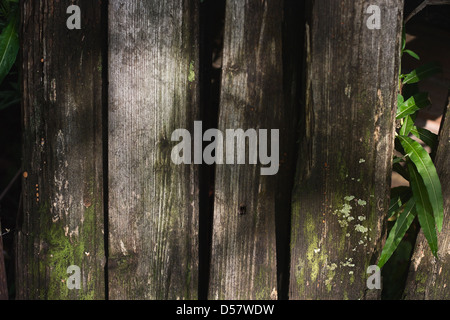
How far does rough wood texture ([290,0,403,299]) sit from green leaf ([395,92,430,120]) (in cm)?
16

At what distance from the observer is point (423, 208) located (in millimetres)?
1536

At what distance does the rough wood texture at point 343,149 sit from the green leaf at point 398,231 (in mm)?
33

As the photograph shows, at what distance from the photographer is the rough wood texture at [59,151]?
1396 mm

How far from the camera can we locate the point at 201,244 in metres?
1.64

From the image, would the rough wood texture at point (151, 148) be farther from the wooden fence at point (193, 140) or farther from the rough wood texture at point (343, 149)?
the rough wood texture at point (343, 149)

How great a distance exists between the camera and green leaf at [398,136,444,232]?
148 centimetres

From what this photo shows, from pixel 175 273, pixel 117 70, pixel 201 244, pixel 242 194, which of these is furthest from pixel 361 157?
pixel 117 70

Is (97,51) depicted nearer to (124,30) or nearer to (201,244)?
(124,30)

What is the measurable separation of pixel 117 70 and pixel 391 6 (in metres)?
1.07

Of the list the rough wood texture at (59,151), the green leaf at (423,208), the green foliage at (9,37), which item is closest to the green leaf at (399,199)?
the green leaf at (423,208)

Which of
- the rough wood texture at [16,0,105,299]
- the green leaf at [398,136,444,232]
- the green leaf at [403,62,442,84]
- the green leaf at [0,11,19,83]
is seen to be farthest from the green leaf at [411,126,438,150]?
the green leaf at [0,11,19,83]

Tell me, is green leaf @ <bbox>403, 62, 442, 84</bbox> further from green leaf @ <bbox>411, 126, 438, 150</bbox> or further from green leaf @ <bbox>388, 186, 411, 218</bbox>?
green leaf @ <bbox>388, 186, 411, 218</bbox>

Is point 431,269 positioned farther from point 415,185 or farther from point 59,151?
point 59,151

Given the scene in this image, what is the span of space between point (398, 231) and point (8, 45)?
1764 millimetres
